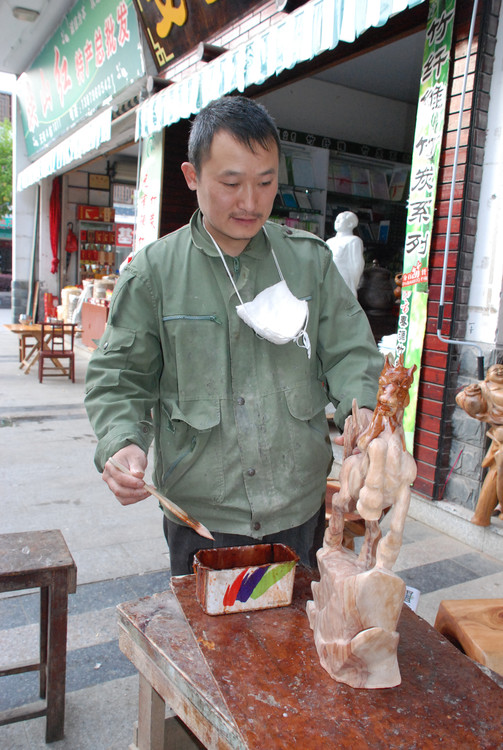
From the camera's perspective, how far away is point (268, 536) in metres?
1.79

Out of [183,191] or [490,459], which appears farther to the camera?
[183,191]

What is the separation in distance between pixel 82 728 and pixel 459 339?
2.76 m

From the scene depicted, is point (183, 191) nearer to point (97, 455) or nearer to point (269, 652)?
point (97, 455)

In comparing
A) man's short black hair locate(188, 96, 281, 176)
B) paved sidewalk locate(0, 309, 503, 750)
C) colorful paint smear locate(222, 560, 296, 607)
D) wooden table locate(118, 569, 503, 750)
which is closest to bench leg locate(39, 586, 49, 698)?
paved sidewalk locate(0, 309, 503, 750)

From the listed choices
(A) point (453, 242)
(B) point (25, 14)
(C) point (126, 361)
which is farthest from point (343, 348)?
(B) point (25, 14)

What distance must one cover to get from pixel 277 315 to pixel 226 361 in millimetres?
Answer: 191

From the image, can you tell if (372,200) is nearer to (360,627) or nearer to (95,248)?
(360,627)

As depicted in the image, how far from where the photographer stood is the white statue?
16.4 ft

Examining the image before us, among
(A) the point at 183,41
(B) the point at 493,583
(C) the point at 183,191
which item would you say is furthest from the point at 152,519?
(A) the point at 183,41

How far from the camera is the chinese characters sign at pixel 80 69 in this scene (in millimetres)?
6941

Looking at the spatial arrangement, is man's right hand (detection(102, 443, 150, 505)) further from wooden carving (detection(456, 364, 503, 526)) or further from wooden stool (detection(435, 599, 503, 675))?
wooden carving (detection(456, 364, 503, 526))

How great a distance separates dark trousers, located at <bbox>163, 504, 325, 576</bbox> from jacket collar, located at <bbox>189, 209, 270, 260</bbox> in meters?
0.81

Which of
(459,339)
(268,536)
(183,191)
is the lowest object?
(268,536)

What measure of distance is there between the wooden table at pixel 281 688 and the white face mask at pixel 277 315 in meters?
0.70
